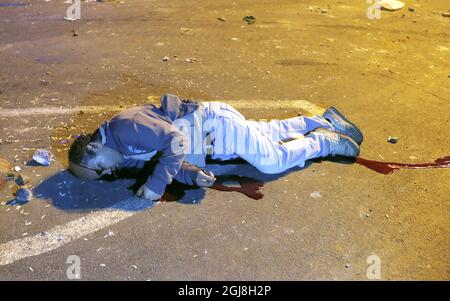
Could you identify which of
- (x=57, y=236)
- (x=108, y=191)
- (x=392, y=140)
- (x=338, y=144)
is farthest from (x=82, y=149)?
(x=392, y=140)

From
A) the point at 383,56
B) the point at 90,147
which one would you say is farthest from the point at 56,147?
the point at 383,56

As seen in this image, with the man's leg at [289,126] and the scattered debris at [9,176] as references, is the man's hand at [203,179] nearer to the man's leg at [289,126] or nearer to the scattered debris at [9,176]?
the man's leg at [289,126]

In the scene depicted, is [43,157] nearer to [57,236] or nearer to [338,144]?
[57,236]

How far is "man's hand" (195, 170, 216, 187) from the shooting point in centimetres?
365

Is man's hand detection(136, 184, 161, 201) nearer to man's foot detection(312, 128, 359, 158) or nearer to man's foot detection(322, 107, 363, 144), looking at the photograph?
man's foot detection(312, 128, 359, 158)

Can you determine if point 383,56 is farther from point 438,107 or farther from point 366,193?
point 366,193

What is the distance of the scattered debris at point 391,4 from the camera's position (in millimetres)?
8820

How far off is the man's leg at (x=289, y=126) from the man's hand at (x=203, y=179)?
0.78 m

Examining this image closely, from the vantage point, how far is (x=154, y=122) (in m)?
3.41

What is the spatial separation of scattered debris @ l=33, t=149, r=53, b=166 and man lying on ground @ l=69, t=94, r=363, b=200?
697 millimetres

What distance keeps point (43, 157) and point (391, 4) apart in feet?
24.4

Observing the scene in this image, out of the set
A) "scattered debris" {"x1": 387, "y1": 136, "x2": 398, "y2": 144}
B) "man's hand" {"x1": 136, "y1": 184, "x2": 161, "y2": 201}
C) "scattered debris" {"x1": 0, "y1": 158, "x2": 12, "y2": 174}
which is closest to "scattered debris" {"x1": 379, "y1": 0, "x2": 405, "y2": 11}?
"scattered debris" {"x1": 387, "y1": 136, "x2": 398, "y2": 144}
